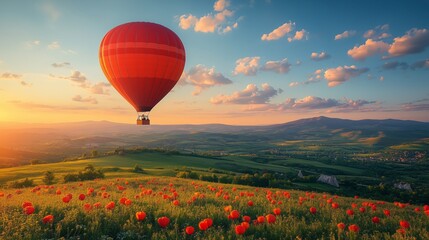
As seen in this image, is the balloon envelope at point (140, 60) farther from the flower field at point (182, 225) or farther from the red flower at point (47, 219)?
the red flower at point (47, 219)

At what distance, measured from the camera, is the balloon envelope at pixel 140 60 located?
32844mm

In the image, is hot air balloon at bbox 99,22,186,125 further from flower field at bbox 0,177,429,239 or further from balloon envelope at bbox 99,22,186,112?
flower field at bbox 0,177,429,239

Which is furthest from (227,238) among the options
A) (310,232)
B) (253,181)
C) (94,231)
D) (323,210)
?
(253,181)

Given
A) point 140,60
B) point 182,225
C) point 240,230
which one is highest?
point 140,60

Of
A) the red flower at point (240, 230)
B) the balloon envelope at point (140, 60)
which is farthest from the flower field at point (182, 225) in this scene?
the balloon envelope at point (140, 60)

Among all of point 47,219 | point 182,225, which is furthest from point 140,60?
point 182,225

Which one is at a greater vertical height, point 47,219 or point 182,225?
point 47,219

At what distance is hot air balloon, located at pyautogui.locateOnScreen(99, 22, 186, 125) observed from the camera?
32844mm

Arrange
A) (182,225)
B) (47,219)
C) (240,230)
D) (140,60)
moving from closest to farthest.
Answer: (240,230) < (47,219) < (182,225) < (140,60)

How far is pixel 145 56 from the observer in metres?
32.8

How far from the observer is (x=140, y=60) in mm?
32812

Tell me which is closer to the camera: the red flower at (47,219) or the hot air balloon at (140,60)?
the red flower at (47,219)

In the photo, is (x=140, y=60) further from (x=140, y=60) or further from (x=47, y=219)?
(x=47, y=219)

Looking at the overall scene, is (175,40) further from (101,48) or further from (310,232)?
(310,232)
